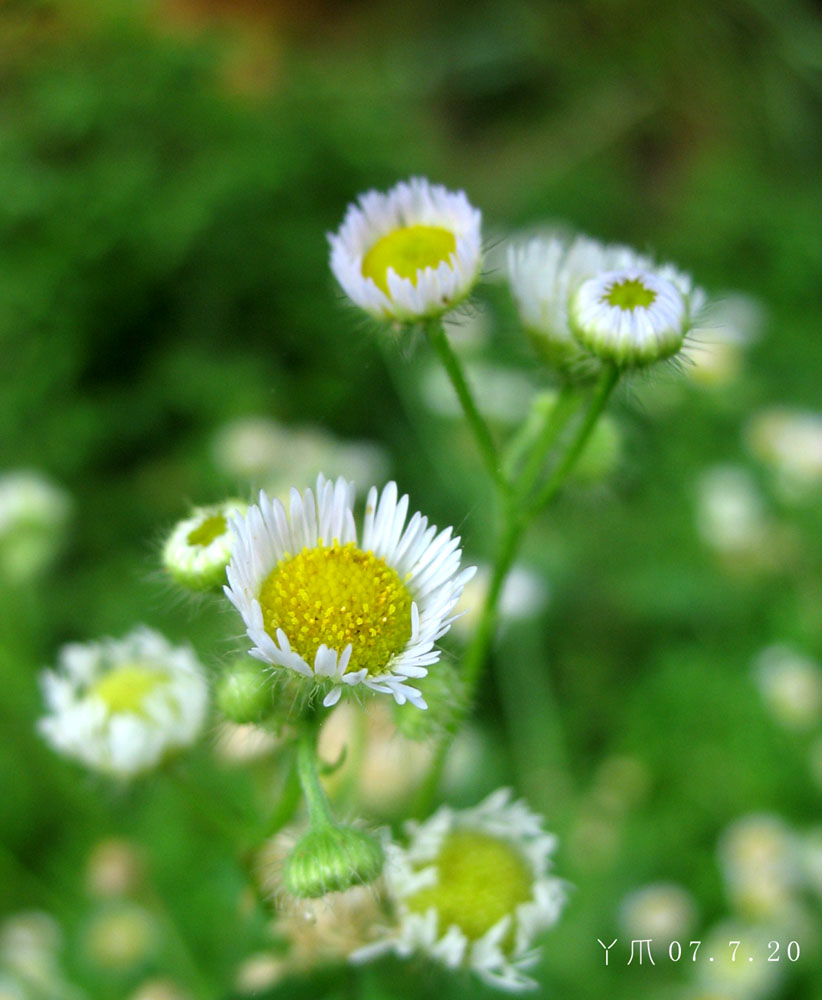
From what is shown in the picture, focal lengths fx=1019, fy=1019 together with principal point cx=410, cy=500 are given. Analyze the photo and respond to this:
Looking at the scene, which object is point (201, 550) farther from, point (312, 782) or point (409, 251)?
point (409, 251)

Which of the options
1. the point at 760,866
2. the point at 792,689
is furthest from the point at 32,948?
the point at 792,689

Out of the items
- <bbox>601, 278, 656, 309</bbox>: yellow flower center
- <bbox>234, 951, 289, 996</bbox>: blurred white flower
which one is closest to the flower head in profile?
Result: <bbox>601, 278, 656, 309</bbox>: yellow flower center

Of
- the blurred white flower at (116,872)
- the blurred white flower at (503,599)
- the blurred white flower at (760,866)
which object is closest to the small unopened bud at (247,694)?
the blurred white flower at (503,599)

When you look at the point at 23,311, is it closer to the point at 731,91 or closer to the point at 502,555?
the point at 502,555

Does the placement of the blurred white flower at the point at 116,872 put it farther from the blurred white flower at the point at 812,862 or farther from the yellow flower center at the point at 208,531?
the blurred white flower at the point at 812,862

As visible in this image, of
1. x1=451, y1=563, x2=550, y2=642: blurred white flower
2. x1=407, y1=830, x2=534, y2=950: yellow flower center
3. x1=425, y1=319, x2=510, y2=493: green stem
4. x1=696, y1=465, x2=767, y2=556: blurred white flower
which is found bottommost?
x1=407, y1=830, x2=534, y2=950: yellow flower center

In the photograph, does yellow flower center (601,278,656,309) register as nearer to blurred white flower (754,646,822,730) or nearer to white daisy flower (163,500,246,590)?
white daisy flower (163,500,246,590)
